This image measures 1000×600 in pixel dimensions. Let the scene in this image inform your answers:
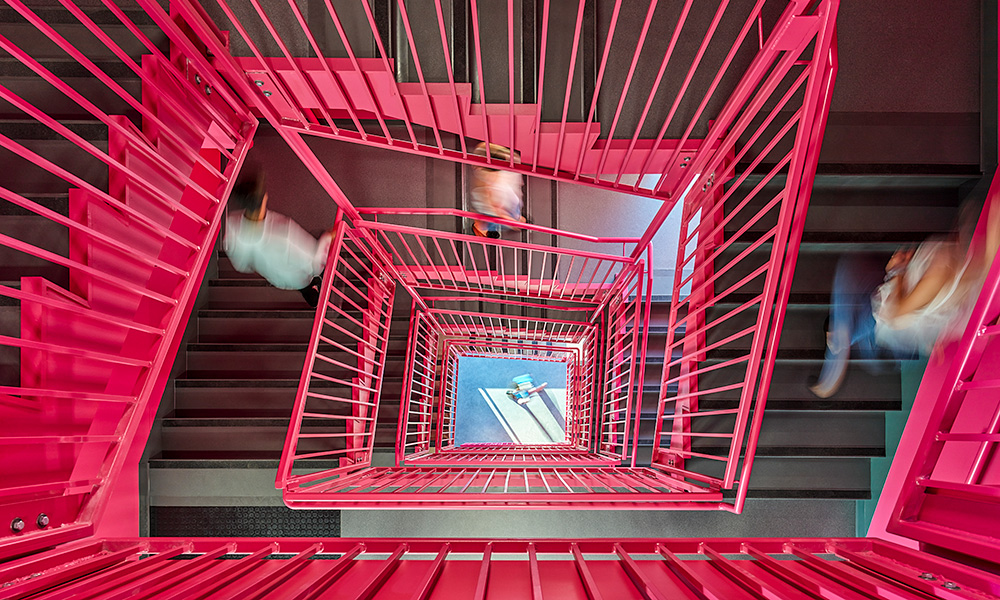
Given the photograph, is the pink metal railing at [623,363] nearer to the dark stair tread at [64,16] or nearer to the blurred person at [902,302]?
the blurred person at [902,302]

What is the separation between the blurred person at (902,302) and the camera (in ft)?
6.77

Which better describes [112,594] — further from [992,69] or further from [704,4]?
[992,69]

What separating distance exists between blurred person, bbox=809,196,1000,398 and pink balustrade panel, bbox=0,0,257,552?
2.47m

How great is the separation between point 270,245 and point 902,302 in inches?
142

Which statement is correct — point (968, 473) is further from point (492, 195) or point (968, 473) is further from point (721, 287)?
point (492, 195)

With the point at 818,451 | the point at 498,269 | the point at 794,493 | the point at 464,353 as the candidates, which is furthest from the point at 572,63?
the point at 464,353

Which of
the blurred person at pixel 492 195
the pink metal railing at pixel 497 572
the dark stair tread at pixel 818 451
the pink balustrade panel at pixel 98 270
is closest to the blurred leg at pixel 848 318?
the dark stair tread at pixel 818 451

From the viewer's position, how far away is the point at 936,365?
1805 millimetres

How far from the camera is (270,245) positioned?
11.0ft

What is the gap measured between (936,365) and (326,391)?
296cm

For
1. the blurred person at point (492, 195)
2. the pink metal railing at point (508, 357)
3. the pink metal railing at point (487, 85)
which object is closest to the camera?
the pink metal railing at point (487, 85)

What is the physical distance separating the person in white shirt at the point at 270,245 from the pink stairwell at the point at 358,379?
1.00 m

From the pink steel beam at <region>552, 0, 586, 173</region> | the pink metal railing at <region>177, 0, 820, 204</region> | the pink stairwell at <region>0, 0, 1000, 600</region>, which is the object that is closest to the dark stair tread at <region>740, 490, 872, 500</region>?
the pink stairwell at <region>0, 0, 1000, 600</region>

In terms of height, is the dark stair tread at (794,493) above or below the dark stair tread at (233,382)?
below
